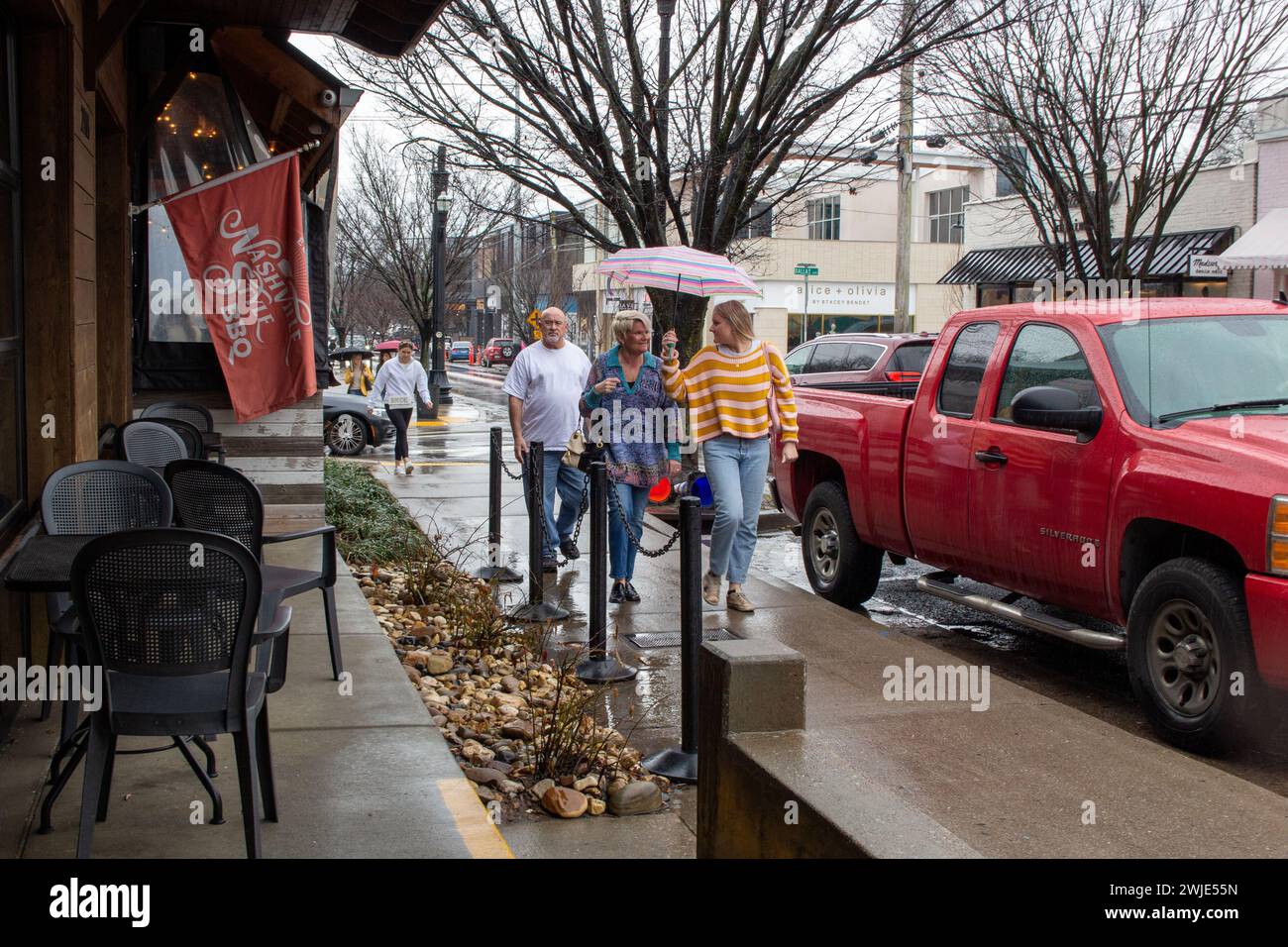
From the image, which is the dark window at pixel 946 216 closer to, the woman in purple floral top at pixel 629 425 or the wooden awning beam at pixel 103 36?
the woman in purple floral top at pixel 629 425

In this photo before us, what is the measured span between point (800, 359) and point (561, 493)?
A: 10.6m

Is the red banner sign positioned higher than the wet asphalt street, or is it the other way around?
the red banner sign

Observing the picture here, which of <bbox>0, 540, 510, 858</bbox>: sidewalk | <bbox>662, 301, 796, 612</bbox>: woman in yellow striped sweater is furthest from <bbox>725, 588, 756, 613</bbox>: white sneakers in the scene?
<bbox>0, 540, 510, 858</bbox>: sidewalk

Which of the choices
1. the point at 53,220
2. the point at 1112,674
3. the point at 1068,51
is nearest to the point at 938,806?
the point at 1112,674

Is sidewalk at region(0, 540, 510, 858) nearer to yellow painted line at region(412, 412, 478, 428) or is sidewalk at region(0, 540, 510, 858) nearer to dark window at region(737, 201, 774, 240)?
dark window at region(737, 201, 774, 240)

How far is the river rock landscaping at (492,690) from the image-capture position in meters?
4.98

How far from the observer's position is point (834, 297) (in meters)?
53.2

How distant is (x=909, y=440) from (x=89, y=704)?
5250 millimetres

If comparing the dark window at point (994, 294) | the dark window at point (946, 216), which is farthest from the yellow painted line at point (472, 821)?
the dark window at point (946, 216)

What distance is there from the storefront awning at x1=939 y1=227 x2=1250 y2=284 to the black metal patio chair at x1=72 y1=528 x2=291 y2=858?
19402 millimetres

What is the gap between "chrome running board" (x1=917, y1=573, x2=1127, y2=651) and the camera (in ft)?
20.3

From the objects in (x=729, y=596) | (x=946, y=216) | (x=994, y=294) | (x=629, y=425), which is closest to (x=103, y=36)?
(x=629, y=425)

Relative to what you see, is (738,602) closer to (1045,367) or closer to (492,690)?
(492,690)
